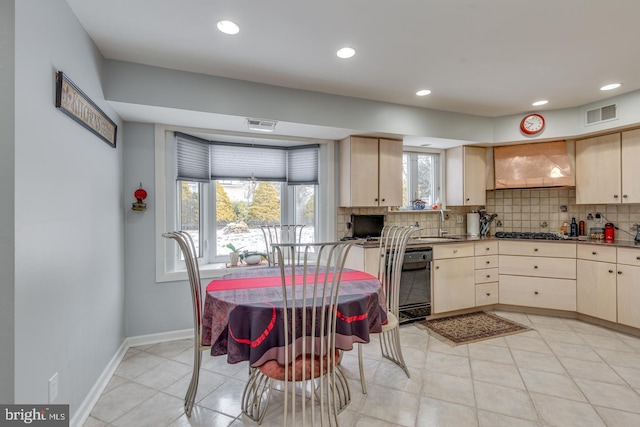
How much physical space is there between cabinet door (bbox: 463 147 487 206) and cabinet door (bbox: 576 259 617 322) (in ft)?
4.30

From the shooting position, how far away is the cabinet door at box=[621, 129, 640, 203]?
3.14 meters

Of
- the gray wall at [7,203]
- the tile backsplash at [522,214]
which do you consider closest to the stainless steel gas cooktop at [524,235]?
the tile backsplash at [522,214]

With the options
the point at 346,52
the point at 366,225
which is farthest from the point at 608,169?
the point at 346,52

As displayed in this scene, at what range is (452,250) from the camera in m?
3.57

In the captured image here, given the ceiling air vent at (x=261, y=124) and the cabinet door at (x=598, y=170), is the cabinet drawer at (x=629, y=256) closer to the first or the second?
the cabinet door at (x=598, y=170)

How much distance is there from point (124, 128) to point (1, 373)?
2225mm

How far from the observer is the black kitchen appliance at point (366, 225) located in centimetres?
373

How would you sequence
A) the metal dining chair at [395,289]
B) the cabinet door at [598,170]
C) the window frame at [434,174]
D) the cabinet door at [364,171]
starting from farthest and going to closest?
the window frame at [434,174] < the cabinet door at [364,171] < the cabinet door at [598,170] < the metal dining chair at [395,289]

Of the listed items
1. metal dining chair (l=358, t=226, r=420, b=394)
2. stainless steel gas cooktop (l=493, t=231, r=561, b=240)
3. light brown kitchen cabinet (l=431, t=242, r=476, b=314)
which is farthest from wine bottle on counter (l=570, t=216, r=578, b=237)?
metal dining chair (l=358, t=226, r=420, b=394)

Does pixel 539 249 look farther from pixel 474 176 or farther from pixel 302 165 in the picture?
pixel 302 165

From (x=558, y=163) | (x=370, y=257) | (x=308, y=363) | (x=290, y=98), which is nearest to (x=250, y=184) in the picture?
(x=290, y=98)

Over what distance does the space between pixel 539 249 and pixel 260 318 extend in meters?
3.67

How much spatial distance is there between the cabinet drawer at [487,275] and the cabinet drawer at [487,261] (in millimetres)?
52

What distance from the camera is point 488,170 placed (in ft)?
13.4
